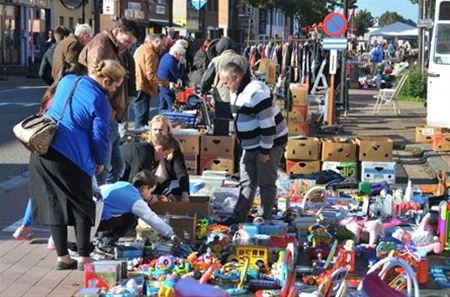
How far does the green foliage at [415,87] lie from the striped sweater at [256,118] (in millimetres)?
19163

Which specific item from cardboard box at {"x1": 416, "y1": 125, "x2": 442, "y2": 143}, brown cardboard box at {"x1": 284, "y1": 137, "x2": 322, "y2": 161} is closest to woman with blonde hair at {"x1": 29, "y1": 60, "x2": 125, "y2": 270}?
brown cardboard box at {"x1": 284, "y1": 137, "x2": 322, "y2": 161}

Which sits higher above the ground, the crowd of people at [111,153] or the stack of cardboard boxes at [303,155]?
the crowd of people at [111,153]

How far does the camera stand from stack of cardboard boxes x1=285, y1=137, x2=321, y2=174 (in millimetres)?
11352

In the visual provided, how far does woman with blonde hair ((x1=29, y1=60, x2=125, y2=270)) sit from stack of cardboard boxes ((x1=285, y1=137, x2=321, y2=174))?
16.5 ft

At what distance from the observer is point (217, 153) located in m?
11.3

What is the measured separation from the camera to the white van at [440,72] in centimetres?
1531

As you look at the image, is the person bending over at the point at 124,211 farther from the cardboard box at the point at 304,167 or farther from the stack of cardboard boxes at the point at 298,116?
the stack of cardboard boxes at the point at 298,116

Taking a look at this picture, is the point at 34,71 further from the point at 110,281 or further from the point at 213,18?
the point at 213,18

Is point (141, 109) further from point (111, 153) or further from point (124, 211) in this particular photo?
point (124, 211)

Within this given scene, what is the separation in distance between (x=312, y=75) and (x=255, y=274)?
16148mm

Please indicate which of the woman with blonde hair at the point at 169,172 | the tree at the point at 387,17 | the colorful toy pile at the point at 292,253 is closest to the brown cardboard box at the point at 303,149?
the colorful toy pile at the point at 292,253

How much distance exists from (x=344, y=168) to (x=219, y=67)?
2.20m

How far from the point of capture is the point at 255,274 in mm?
6516

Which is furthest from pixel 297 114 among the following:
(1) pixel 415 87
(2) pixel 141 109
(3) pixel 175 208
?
(1) pixel 415 87
